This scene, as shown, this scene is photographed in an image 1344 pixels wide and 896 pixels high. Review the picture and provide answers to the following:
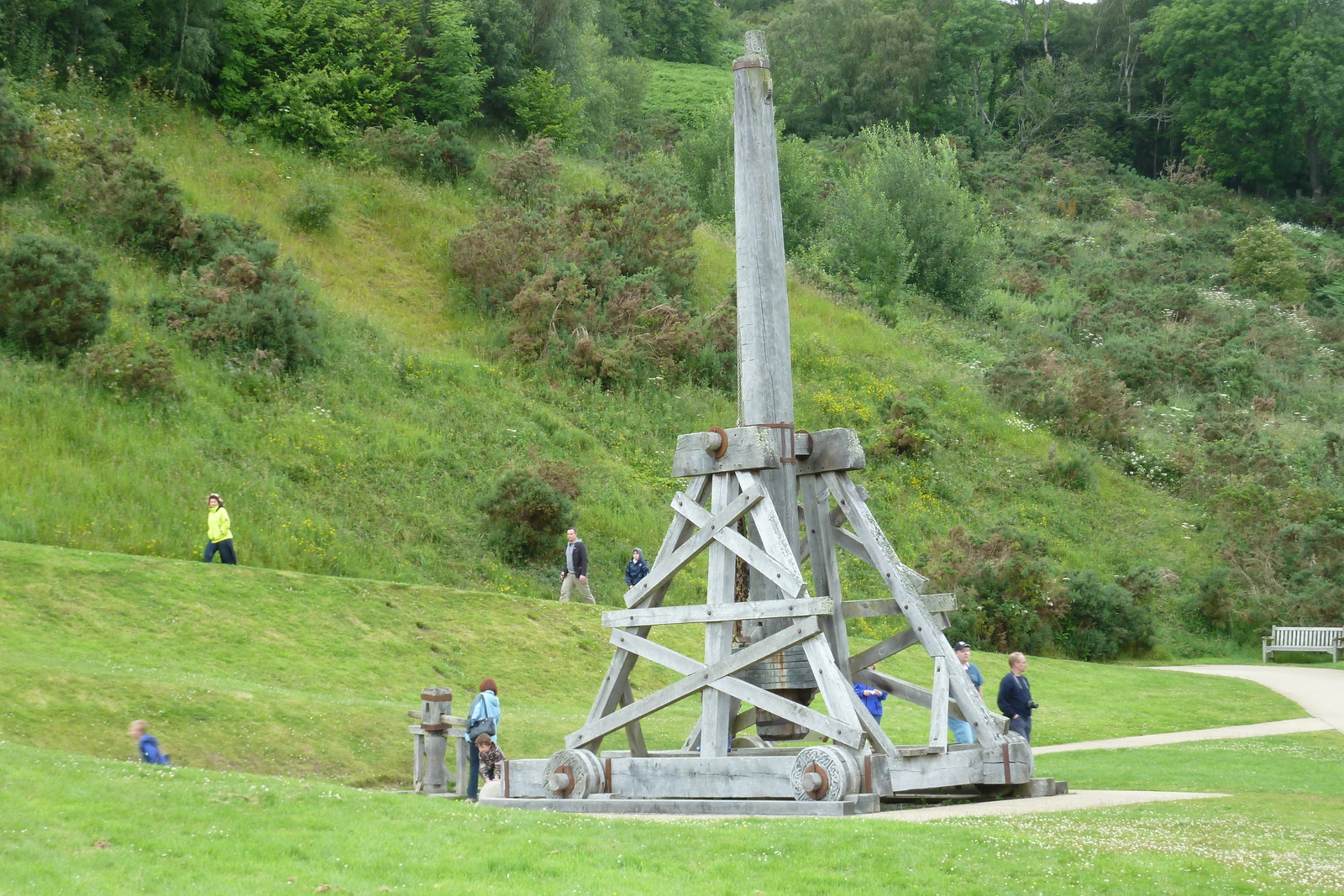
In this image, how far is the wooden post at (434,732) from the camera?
1492 cm

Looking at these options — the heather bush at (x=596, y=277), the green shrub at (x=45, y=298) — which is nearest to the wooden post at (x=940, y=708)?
the green shrub at (x=45, y=298)

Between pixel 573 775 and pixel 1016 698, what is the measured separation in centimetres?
537

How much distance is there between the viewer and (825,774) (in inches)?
400

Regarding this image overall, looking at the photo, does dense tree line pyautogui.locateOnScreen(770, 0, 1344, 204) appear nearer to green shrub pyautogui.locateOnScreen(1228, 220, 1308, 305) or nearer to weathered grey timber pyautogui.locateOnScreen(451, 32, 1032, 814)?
→ green shrub pyautogui.locateOnScreen(1228, 220, 1308, 305)

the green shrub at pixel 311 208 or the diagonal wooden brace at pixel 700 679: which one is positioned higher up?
the green shrub at pixel 311 208

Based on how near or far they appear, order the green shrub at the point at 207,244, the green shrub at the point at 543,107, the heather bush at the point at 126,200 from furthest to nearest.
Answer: the green shrub at the point at 543,107 → the green shrub at the point at 207,244 → the heather bush at the point at 126,200

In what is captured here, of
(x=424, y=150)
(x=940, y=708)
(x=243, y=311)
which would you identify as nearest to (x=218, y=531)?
(x=243, y=311)

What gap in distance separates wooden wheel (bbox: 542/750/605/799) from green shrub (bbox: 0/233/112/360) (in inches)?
711

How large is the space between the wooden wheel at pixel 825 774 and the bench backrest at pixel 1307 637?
23939mm

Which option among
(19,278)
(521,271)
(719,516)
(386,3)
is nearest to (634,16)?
(386,3)

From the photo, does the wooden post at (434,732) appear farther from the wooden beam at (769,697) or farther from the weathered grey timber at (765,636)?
the wooden beam at (769,697)

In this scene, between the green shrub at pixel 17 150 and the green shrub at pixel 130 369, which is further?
the green shrub at pixel 17 150

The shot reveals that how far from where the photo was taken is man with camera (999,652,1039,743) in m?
14.3

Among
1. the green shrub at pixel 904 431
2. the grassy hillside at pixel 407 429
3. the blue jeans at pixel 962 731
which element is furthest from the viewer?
the green shrub at pixel 904 431
